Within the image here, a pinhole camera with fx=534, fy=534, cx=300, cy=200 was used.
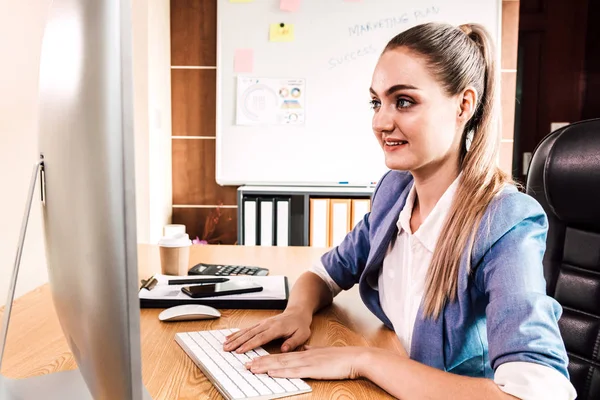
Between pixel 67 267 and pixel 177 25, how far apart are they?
3.18 meters

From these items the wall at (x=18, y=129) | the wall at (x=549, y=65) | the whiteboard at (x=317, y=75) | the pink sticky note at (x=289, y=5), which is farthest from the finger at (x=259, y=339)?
the wall at (x=549, y=65)

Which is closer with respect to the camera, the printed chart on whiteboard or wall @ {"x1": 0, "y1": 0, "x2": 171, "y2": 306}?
wall @ {"x1": 0, "y1": 0, "x2": 171, "y2": 306}

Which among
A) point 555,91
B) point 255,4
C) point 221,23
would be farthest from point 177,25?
point 555,91

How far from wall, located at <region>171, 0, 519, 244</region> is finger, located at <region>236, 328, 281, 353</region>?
2.67m

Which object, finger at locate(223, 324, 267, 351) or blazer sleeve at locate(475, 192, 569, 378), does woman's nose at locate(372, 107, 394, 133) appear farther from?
finger at locate(223, 324, 267, 351)

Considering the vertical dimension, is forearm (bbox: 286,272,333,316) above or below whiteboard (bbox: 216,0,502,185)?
below

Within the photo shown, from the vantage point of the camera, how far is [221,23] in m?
3.26

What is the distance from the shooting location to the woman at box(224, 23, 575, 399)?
0.71 metres

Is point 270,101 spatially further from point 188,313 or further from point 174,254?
point 188,313

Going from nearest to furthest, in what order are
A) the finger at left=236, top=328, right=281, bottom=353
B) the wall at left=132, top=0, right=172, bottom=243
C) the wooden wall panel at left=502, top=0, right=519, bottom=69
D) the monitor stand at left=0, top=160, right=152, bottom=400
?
the monitor stand at left=0, top=160, right=152, bottom=400, the finger at left=236, top=328, right=281, bottom=353, the wall at left=132, top=0, right=172, bottom=243, the wooden wall panel at left=502, top=0, right=519, bottom=69

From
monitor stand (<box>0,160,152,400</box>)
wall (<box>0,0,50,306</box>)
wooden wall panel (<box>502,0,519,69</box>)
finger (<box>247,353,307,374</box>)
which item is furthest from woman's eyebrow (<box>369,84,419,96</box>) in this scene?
wooden wall panel (<box>502,0,519,69</box>)

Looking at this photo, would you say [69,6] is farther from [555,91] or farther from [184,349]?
[555,91]

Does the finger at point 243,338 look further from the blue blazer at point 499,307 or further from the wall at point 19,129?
the wall at point 19,129

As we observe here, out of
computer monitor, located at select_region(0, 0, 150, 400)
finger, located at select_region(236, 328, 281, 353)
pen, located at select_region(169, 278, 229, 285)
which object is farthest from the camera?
pen, located at select_region(169, 278, 229, 285)
